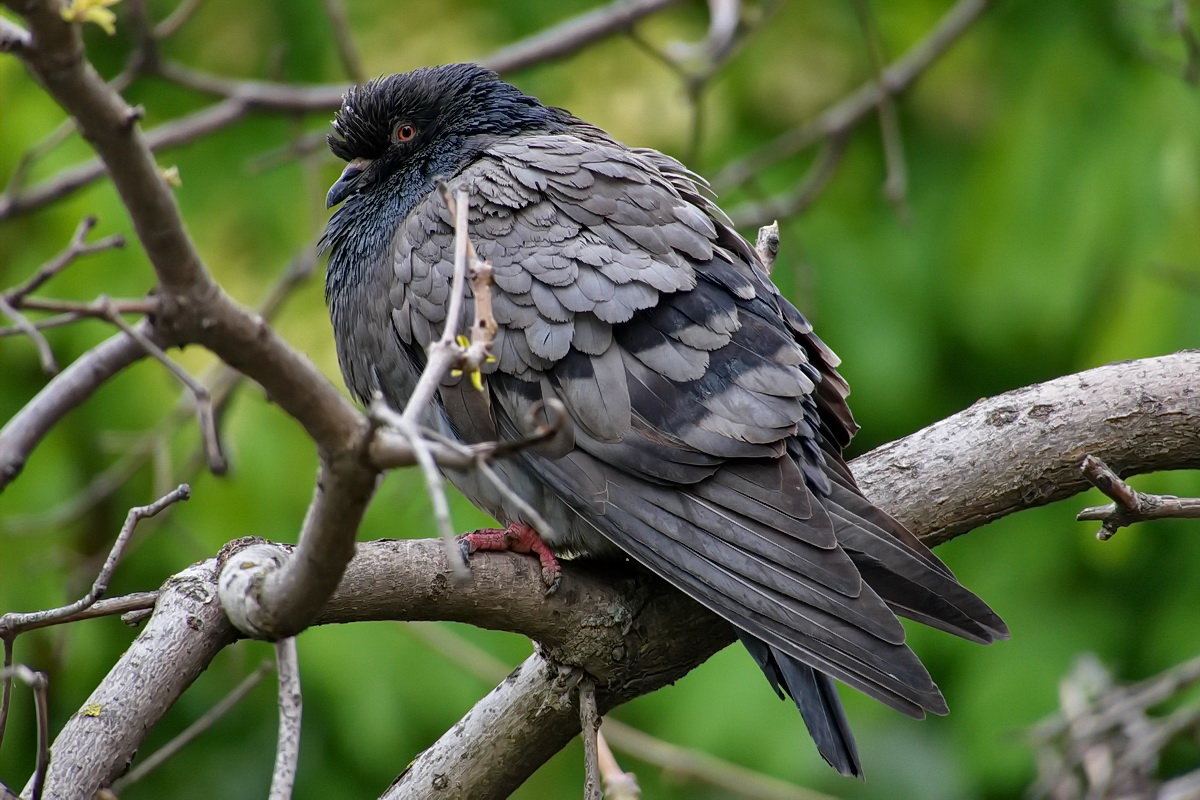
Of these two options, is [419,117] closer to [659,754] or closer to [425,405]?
[659,754]

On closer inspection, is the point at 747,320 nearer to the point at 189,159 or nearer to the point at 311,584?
the point at 311,584

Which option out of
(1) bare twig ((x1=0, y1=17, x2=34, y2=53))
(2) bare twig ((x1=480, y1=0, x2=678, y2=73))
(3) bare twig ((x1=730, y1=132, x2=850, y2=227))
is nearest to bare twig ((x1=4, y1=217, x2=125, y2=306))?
(1) bare twig ((x1=0, y1=17, x2=34, y2=53))

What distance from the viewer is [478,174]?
10.5ft

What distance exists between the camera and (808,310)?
16.8ft

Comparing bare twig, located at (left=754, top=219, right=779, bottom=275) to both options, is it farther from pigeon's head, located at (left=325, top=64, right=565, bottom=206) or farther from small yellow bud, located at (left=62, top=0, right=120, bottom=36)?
small yellow bud, located at (left=62, top=0, right=120, bottom=36)

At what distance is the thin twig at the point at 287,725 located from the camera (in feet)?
6.81

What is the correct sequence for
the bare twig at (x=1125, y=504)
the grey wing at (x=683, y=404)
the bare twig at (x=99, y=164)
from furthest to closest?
the bare twig at (x=99, y=164) < the grey wing at (x=683, y=404) < the bare twig at (x=1125, y=504)

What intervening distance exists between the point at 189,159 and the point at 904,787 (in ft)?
13.5

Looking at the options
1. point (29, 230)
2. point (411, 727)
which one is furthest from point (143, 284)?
point (411, 727)

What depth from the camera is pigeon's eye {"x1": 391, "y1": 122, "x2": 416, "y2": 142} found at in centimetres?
368

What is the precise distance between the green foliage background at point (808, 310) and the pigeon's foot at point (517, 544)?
6.92 feet

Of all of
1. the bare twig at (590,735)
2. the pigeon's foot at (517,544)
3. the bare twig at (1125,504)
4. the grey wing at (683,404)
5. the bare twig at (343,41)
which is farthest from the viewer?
the bare twig at (343,41)

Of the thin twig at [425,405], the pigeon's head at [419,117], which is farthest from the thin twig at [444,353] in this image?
the pigeon's head at [419,117]

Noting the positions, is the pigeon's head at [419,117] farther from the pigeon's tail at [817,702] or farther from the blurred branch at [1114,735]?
the blurred branch at [1114,735]
